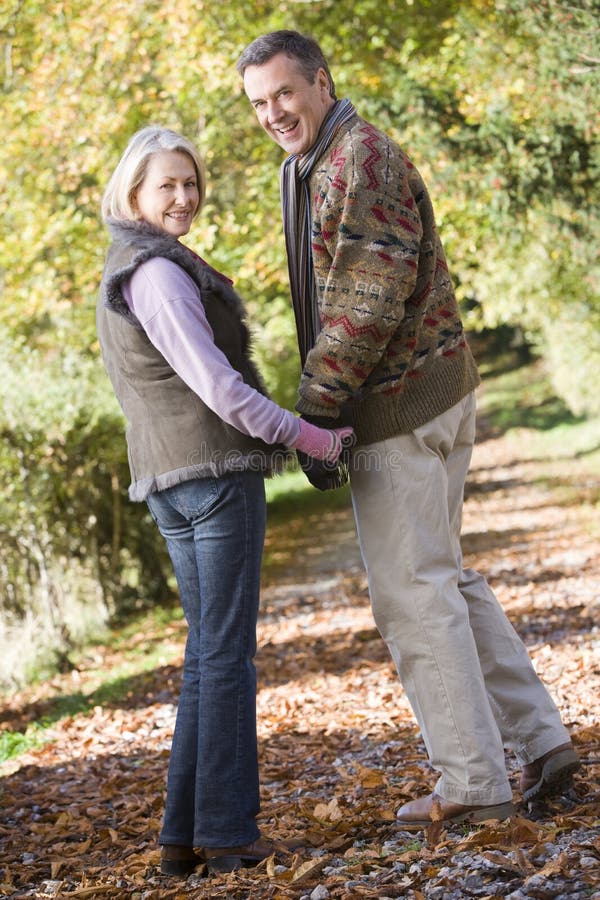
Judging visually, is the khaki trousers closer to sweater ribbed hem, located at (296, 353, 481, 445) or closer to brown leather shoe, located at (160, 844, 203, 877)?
sweater ribbed hem, located at (296, 353, 481, 445)

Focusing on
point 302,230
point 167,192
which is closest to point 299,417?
point 302,230

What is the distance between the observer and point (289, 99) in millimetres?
3324

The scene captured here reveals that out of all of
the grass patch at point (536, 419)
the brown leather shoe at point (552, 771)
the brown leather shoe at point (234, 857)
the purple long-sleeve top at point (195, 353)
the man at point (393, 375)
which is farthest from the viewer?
the grass patch at point (536, 419)

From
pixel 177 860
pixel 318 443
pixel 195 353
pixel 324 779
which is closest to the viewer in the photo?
pixel 195 353

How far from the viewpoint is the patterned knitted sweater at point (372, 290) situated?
3203 millimetres

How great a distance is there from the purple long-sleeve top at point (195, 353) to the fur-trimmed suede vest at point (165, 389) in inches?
2.8

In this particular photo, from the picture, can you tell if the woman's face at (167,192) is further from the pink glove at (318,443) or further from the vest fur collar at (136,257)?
the pink glove at (318,443)

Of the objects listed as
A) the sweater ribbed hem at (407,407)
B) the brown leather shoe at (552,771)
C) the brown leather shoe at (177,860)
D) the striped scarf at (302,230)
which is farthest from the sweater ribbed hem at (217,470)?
the brown leather shoe at (552,771)

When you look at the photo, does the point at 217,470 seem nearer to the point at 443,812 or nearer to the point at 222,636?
the point at 222,636

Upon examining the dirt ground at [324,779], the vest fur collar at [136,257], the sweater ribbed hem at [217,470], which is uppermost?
the vest fur collar at [136,257]

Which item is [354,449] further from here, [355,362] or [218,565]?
[218,565]

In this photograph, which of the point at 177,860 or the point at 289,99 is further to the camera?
the point at 177,860

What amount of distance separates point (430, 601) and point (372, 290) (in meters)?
0.96

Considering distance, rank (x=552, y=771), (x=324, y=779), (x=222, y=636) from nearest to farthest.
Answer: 1. (x=222, y=636)
2. (x=552, y=771)
3. (x=324, y=779)
